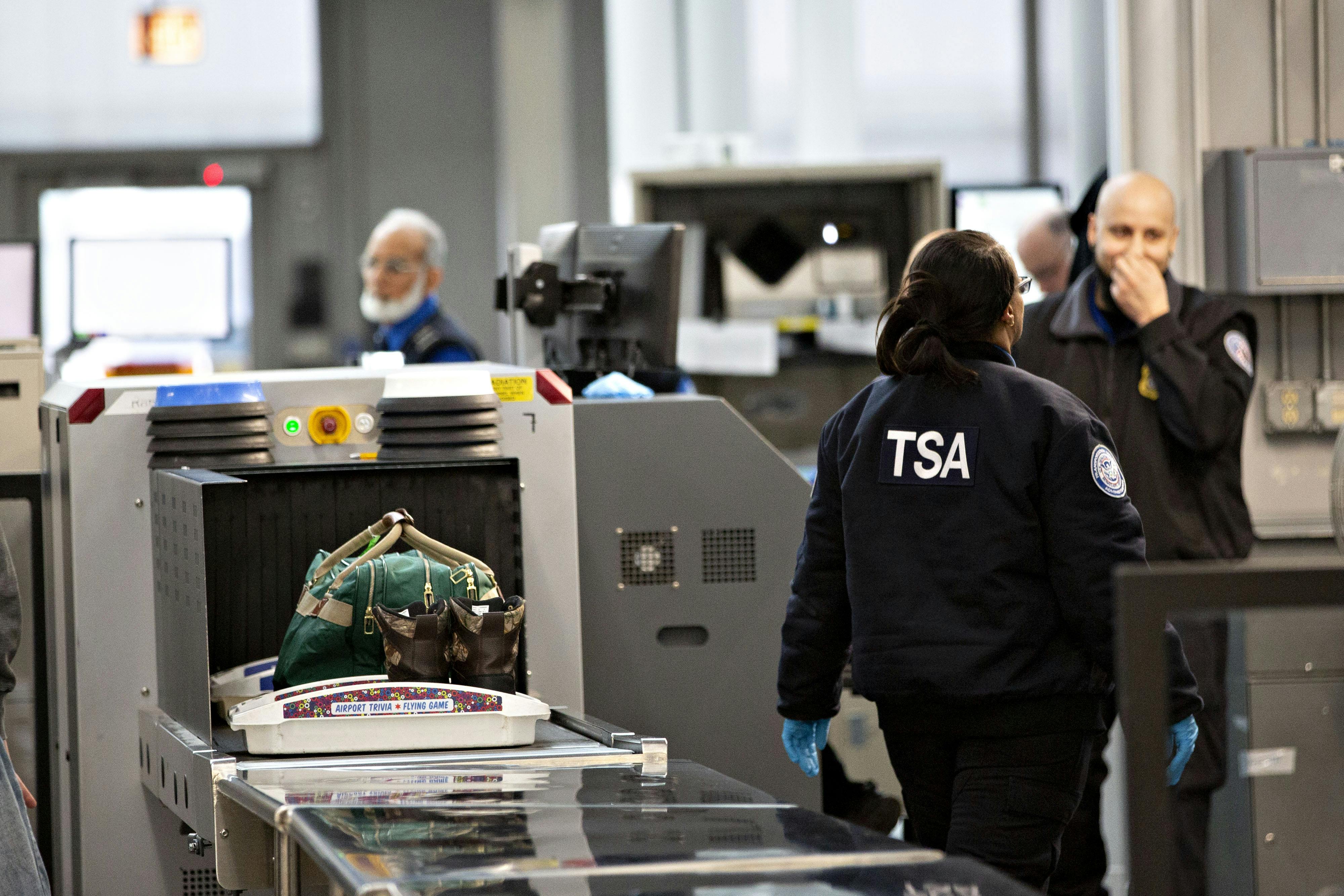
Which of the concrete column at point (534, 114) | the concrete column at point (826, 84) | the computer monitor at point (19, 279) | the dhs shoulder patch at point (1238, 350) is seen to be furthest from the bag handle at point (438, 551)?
the concrete column at point (826, 84)

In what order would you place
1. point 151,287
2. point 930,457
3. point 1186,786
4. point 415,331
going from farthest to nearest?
point 151,287
point 415,331
point 1186,786
point 930,457

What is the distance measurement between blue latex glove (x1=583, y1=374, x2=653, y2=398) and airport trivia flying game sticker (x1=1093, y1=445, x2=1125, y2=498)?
91 cm

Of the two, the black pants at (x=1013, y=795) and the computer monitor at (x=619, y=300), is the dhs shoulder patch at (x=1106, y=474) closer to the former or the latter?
the black pants at (x=1013, y=795)

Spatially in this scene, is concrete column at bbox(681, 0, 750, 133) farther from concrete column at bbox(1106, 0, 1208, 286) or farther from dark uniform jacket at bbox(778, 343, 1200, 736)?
dark uniform jacket at bbox(778, 343, 1200, 736)

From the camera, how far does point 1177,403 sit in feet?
10.2

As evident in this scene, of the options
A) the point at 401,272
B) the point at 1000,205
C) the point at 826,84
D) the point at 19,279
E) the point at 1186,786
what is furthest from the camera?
the point at 826,84

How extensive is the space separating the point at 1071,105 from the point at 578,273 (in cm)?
253

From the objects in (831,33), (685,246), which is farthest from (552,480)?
(831,33)

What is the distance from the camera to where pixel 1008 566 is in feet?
7.18

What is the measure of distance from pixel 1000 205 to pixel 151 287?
338 cm

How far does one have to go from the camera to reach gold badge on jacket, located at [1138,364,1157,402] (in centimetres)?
320

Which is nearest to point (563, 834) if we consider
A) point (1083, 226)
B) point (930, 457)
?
point (930, 457)

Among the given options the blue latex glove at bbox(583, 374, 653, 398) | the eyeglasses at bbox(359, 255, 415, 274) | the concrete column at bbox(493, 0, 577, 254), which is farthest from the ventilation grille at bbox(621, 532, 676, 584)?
the concrete column at bbox(493, 0, 577, 254)

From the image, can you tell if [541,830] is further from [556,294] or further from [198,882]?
[556,294]
